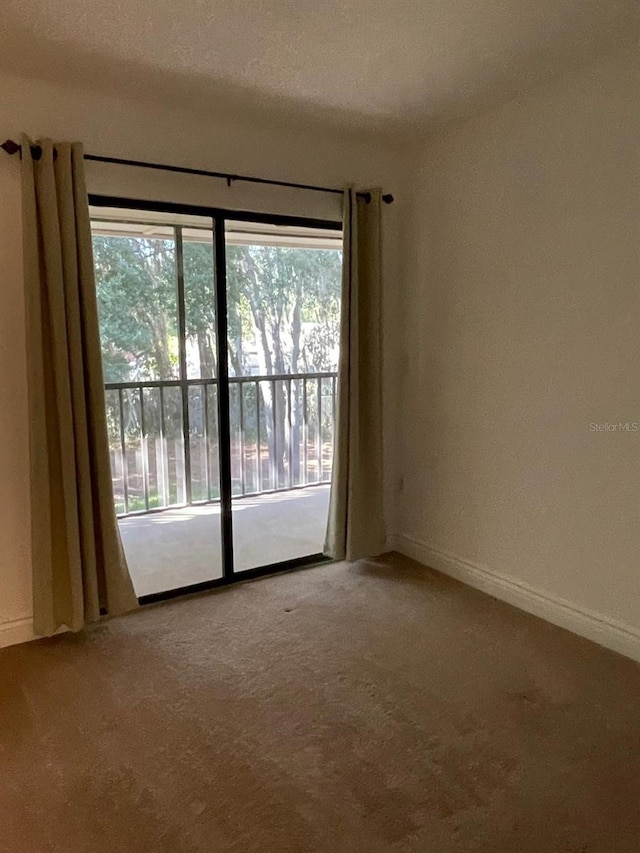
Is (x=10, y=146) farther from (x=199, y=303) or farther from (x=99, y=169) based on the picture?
(x=199, y=303)

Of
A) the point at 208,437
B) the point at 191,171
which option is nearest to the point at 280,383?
the point at 208,437

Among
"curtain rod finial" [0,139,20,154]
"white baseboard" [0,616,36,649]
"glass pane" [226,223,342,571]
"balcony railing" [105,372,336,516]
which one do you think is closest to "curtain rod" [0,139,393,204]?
"curtain rod finial" [0,139,20,154]

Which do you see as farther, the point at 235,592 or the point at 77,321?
the point at 235,592

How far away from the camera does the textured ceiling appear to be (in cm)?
211

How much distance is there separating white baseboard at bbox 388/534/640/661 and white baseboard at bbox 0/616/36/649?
208 centimetres

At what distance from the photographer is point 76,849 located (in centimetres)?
172

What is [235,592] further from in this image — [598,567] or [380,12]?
[380,12]

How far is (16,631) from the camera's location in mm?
2859

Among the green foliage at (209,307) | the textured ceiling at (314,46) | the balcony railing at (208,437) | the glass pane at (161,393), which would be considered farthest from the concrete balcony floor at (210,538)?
the textured ceiling at (314,46)

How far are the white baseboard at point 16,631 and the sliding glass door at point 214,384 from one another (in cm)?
68

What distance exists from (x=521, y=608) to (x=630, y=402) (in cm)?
117

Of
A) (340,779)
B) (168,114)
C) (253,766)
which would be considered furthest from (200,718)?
(168,114)

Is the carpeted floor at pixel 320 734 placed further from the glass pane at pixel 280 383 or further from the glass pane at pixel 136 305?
the glass pane at pixel 136 305

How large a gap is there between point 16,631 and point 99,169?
6.87 feet
